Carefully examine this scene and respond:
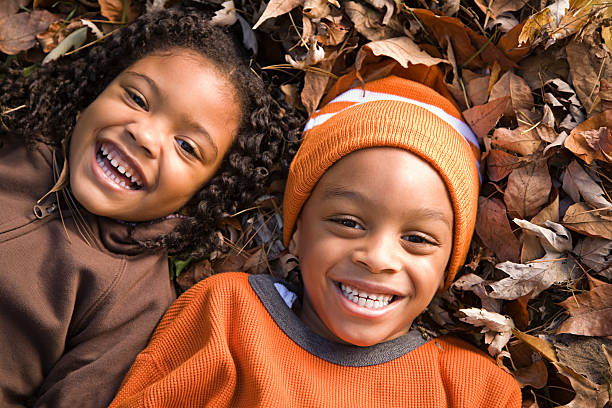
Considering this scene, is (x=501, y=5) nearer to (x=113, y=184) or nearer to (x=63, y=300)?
(x=113, y=184)

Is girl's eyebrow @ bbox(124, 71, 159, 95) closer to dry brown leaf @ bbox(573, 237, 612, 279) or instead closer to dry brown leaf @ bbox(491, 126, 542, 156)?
dry brown leaf @ bbox(491, 126, 542, 156)

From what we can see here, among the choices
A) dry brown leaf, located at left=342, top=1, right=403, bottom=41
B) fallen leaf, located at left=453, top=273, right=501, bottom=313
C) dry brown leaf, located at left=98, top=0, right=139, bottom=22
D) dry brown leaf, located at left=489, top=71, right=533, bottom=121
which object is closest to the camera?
fallen leaf, located at left=453, top=273, right=501, bottom=313

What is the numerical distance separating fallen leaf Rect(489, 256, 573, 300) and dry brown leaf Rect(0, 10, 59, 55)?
2.88 meters

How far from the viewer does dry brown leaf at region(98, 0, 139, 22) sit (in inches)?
124

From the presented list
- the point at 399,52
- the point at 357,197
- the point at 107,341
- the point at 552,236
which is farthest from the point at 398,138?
the point at 107,341

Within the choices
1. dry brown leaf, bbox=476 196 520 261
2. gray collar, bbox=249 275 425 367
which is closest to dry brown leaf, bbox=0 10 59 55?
gray collar, bbox=249 275 425 367

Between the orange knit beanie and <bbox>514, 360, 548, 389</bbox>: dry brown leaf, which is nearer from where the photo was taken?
the orange knit beanie

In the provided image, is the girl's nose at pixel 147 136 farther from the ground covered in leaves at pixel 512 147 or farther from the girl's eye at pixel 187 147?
the ground covered in leaves at pixel 512 147

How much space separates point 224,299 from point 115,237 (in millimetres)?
714

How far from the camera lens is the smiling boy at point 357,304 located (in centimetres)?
244

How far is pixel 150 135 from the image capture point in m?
2.68

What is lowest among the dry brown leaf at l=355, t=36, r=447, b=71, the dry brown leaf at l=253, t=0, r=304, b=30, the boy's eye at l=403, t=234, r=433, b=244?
the boy's eye at l=403, t=234, r=433, b=244

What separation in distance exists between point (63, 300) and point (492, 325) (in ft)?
6.82

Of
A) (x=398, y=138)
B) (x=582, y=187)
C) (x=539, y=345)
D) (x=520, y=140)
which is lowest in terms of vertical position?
(x=539, y=345)
